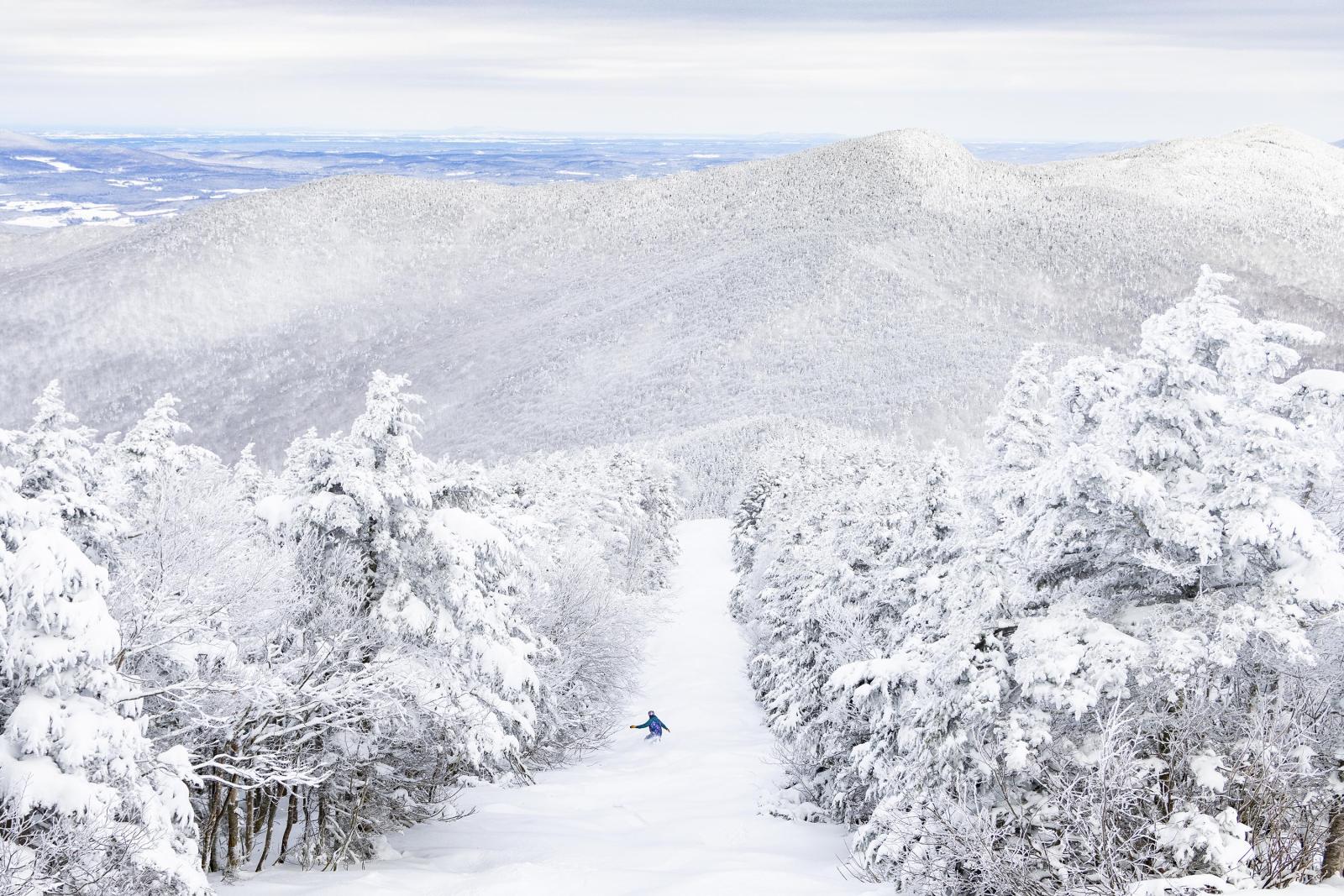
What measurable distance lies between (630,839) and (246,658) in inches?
270

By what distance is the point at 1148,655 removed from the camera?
9.04m

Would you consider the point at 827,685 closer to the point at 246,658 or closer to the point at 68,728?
the point at 246,658

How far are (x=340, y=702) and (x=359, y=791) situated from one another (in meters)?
2.14

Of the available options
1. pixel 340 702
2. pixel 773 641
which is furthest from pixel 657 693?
A: pixel 340 702

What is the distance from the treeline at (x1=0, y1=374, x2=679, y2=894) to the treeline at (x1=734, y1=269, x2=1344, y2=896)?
542 centimetres

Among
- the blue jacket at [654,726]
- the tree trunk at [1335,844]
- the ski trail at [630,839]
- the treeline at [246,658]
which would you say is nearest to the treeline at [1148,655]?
the tree trunk at [1335,844]

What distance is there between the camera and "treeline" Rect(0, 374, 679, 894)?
717 cm

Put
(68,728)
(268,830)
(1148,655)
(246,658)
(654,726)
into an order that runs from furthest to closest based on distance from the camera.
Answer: (654,726)
(268,830)
(246,658)
(1148,655)
(68,728)

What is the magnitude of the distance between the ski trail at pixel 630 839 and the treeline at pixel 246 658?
0.82m

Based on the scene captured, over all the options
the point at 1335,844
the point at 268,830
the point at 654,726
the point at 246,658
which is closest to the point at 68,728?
the point at 246,658

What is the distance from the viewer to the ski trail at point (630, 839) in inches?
456

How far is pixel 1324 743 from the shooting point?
8.54 meters

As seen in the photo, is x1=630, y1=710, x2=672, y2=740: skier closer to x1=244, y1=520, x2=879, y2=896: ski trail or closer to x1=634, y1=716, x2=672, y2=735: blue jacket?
x1=634, y1=716, x2=672, y2=735: blue jacket

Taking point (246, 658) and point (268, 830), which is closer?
point (246, 658)
